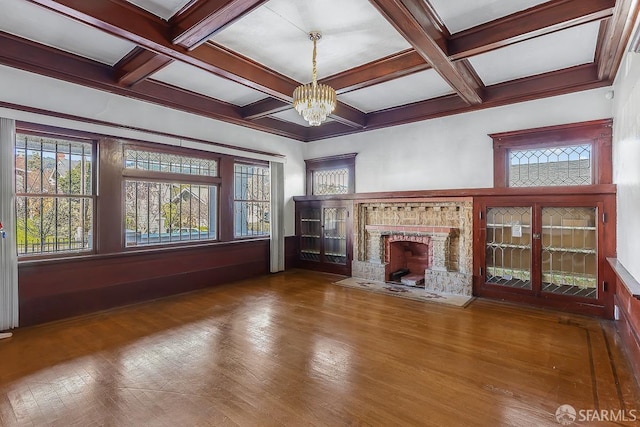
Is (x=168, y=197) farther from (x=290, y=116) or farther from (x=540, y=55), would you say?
(x=540, y=55)

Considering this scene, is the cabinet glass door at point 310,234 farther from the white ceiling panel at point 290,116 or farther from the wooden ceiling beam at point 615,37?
the wooden ceiling beam at point 615,37

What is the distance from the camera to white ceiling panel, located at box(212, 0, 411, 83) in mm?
2844

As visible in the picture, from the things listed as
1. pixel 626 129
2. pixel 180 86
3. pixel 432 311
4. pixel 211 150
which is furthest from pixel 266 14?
pixel 432 311

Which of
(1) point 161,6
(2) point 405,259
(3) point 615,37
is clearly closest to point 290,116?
(1) point 161,6

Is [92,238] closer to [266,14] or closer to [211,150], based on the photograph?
[211,150]

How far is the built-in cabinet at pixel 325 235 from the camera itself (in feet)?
20.4

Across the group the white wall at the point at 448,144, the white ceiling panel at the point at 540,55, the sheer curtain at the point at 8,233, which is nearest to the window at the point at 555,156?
the white wall at the point at 448,144

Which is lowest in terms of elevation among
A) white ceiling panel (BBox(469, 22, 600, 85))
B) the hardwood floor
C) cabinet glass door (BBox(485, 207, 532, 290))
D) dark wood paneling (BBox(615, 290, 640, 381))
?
the hardwood floor

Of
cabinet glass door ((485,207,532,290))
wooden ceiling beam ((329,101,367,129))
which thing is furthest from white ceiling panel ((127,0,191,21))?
cabinet glass door ((485,207,532,290))

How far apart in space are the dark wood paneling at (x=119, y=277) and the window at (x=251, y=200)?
0.40 m

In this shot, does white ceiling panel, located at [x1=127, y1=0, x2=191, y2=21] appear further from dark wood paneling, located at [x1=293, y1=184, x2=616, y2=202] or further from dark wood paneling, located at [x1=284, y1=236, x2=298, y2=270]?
dark wood paneling, located at [x1=284, y1=236, x2=298, y2=270]

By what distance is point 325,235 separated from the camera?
21.6 feet

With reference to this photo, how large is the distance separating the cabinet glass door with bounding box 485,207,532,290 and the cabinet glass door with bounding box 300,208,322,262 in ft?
10.7

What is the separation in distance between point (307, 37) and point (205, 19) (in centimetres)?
104
